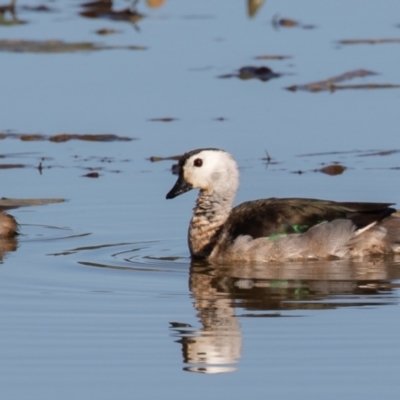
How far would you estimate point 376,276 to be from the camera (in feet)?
41.9

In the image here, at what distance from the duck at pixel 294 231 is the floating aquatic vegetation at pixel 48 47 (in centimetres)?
907

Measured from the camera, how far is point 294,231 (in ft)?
44.5

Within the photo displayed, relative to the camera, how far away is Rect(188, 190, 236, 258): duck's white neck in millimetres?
13859

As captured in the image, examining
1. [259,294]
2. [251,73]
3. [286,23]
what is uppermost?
[286,23]

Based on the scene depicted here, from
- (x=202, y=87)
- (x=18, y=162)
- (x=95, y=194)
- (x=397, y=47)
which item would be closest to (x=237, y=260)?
(x=95, y=194)

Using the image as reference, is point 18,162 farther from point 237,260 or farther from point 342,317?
point 342,317

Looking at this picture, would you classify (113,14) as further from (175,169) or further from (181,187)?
→ (181,187)

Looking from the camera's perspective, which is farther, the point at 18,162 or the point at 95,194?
the point at 18,162

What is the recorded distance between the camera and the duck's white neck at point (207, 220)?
13859 mm

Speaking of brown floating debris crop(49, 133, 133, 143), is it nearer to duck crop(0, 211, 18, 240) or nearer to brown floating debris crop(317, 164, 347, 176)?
brown floating debris crop(317, 164, 347, 176)

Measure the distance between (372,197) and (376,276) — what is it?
2.65 m

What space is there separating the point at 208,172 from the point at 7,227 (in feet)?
6.35

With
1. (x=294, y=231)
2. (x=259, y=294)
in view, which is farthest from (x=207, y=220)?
(x=259, y=294)

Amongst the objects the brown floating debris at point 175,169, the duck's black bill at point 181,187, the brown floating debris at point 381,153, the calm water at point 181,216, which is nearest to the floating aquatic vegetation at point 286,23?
the calm water at point 181,216
